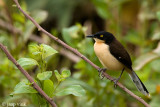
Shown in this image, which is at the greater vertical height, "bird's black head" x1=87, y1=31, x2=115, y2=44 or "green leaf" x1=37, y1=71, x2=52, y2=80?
"bird's black head" x1=87, y1=31, x2=115, y2=44

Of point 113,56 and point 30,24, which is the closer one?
point 113,56

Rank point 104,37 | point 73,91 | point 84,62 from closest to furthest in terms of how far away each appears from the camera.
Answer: point 73,91 → point 104,37 → point 84,62

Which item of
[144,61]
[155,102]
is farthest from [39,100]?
[144,61]

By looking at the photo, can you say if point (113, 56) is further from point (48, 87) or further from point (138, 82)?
point (48, 87)

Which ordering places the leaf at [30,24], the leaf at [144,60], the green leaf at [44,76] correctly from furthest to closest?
the leaf at [30,24], the leaf at [144,60], the green leaf at [44,76]

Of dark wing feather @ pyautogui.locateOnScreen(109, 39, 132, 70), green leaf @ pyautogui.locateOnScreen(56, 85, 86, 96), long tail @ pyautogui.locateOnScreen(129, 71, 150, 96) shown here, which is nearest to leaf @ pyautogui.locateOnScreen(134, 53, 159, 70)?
long tail @ pyautogui.locateOnScreen(129, 71, 150, 96)

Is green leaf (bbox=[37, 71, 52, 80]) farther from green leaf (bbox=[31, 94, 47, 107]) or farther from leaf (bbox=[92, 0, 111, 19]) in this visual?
leaf (bbox=[92, 0, 111, 19])

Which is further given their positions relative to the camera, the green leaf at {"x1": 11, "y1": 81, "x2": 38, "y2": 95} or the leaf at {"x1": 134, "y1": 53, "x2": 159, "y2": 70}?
the leaf at {"x1": 134, "y1": 53, "x2": 159, "y2": 70}

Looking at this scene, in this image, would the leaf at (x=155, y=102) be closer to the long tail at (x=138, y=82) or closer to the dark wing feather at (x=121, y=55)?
the long tail at (x=138, y=82)

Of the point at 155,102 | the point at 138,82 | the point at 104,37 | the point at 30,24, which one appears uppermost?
the point at 30,24

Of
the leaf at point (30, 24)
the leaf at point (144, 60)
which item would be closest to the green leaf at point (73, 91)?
the leaf at point (144, 60)

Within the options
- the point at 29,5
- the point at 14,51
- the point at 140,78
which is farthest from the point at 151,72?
the point at 29,5

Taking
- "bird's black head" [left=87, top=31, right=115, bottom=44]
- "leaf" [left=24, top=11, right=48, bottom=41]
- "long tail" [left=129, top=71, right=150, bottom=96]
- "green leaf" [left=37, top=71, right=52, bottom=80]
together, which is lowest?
"long tail" [left=129, top=71, right=150, bottom=96]

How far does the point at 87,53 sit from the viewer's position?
2.88 m
